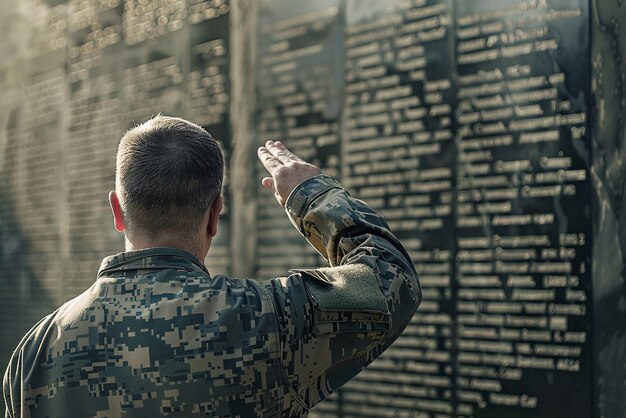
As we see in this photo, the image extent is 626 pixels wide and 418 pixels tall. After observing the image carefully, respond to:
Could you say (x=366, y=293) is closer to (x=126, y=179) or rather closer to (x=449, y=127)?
(x=126, y=179)

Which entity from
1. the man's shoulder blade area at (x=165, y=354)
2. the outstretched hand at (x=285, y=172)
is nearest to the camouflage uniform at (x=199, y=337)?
the man's shoulder blade area at (x=165, y=354)

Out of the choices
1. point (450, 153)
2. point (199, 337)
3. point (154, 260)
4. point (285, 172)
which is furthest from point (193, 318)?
point (450, 153)

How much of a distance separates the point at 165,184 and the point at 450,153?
1.95 m

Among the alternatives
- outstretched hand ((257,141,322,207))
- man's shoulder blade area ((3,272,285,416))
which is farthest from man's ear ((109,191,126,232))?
outstretched hand ((257,141,322,207))

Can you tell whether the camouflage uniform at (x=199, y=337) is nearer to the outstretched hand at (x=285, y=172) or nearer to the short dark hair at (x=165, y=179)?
the short dark hair at (x=165, y=179)

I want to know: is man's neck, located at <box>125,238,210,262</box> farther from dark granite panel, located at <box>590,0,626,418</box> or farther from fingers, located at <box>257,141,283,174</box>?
dark granite panel, located at <box>590,0,626,418</box>

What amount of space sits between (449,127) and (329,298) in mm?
1944

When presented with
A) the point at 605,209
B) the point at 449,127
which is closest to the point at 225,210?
the point at 449,127

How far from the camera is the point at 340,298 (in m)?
1.81

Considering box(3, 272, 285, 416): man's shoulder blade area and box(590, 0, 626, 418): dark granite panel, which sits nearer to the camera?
box(3, 272, 285, 416): man's shoulder blade area

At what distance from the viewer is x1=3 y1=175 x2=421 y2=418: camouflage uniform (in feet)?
5.80

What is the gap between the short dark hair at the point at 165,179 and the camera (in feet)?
6.14

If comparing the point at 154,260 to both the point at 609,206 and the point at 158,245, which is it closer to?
the point at 158,245

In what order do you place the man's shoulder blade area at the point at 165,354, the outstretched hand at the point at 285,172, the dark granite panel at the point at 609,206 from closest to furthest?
the man's shoulder blade area at the point at 165,354, the outstretched hand at the point at 285,172, the dark granite panel at the point at 609,206
